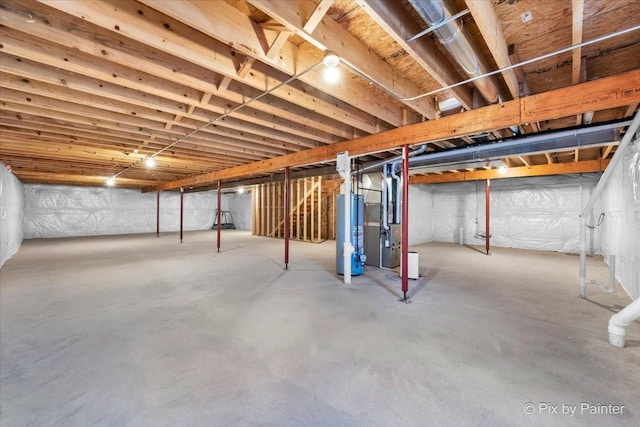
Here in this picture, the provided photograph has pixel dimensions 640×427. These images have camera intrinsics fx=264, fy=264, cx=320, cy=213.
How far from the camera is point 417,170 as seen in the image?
5723mm

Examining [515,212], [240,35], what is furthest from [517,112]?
[515,212]

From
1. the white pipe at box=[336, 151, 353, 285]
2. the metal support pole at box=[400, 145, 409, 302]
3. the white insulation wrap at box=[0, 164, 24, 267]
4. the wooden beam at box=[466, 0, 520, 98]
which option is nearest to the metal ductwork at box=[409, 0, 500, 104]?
the wooden beam at box=[466, 0, 520, 98]

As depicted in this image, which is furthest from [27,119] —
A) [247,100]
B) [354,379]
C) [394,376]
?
[394,376]

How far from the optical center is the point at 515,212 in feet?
25.0

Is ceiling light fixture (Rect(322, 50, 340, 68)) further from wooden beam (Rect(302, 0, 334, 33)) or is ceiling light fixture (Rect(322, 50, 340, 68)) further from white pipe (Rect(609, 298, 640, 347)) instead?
white pipe (Rect(609, 298, 640, 347))

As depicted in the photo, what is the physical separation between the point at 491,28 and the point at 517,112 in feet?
4.08

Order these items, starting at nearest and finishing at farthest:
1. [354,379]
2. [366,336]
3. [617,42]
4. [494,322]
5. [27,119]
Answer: [354,379], [617,42], [366,336], [494,322], [27,119]

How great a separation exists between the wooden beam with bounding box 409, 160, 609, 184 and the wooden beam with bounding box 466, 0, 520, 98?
5.36 m

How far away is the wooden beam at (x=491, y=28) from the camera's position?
1.47 metres

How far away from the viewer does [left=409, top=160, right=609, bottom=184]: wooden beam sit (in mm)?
5730

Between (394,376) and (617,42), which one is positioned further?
(617,42)

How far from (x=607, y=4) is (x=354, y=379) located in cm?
283

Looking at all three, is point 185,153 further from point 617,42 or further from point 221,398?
point 617,42

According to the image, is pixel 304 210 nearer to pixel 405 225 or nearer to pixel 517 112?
pixel 405 225
